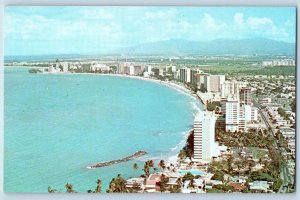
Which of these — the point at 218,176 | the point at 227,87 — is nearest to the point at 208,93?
the point at 227,87

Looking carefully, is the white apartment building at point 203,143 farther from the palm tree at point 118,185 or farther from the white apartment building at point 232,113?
the palm tree at point 118,185

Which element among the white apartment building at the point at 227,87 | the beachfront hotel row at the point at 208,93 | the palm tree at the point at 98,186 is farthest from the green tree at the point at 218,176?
the palm tree at the point at 98,186

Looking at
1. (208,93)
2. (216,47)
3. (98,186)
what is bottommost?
(98,186)

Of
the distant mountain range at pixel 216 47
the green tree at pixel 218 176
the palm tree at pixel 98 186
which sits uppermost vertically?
the distant mountain range at pixel 216 47

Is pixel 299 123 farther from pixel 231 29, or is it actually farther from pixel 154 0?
pixel 154 0

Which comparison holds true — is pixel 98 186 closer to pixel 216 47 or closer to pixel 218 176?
pixel 218 176
